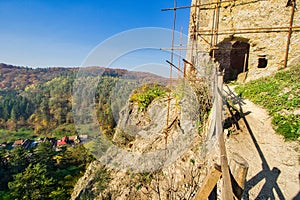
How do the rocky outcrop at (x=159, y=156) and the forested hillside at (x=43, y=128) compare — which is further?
the forested hillside at (x=43, y=128)

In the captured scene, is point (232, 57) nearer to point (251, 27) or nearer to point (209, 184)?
point (251, 27)

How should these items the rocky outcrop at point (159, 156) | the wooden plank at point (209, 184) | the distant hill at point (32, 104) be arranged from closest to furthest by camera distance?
the wooden plank at point (209, 184), the rocky outcrop at point (159, 156), the distant hill at point (32, 104)

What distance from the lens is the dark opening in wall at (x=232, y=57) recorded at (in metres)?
8.89

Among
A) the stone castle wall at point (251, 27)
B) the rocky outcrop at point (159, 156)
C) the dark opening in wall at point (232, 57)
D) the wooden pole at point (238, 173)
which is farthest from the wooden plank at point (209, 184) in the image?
the dark opening in wall at point (232, 57)

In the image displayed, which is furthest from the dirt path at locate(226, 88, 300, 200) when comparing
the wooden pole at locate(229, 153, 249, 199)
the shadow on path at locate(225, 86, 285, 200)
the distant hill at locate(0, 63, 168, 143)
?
the distant hill at locate(0, 63, 168, 143)

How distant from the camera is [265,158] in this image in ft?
9.73

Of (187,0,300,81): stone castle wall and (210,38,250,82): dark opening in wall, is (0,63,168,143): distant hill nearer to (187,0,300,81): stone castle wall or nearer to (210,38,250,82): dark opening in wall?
(187,0,300,81): stone castle wall

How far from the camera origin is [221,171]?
5.28 ft

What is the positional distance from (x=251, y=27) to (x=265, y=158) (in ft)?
23.6

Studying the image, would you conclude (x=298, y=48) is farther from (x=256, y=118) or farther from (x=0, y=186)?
(x=0, y=186)

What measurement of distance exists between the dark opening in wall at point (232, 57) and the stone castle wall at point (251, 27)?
0.33ft

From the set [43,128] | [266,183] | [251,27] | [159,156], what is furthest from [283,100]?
[43,128]

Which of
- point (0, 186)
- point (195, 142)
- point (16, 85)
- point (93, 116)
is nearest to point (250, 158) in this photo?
point (195, 142)

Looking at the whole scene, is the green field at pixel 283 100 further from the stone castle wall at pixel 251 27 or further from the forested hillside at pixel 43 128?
the forested hillside at pixel 43 128
